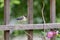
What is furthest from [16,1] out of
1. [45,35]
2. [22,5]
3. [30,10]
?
[45,35]

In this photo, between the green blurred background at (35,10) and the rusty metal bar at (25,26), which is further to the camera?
the green blurred background at (35,10)

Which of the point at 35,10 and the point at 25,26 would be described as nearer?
the point at 25,26

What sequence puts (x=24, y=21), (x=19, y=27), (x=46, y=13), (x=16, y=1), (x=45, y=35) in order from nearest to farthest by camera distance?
(x=45, y=35) < (x=19, y=27) < (x=24, y=21) < (x=16, y=1) < (x=46, y=13)

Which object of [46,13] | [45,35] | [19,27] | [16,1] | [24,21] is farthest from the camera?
[46,13]

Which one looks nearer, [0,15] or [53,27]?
[53,27]

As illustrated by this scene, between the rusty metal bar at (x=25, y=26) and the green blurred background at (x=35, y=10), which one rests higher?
the green blurred background at (x=35, y=10)

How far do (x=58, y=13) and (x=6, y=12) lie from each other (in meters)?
1.33

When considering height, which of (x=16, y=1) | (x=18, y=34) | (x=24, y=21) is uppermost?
(x=16, y=1)

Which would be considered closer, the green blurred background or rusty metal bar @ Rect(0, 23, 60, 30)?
rusty metal bar @ Rect(0, 23, 60, 30)

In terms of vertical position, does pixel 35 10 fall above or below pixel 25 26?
above

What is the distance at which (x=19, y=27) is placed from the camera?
2.81 m

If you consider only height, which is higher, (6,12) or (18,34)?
(6,12)

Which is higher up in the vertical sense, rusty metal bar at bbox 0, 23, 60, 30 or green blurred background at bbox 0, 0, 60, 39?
green blurred background at bbox 0, 0, 60, 39

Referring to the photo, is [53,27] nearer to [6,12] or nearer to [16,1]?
[6,12]
